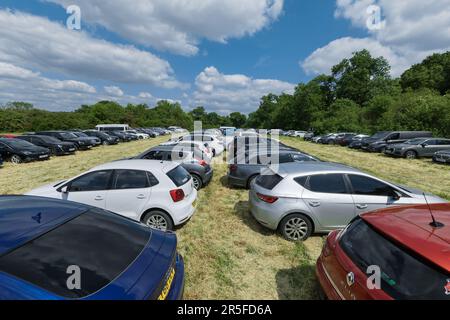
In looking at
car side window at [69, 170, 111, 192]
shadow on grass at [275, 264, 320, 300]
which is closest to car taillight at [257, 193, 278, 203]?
shadow on grass at [275, 264, 320, 300]

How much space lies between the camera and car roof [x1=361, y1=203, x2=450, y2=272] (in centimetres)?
194

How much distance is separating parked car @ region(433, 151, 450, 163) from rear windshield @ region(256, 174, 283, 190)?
15.0 metres

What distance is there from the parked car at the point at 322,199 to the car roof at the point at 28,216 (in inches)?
132

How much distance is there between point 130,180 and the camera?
4777 mm

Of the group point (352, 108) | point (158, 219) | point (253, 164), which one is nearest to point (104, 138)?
point (253, 164)

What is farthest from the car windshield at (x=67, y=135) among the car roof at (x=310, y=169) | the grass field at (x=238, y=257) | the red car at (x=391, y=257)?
the red car at (x=391, y=257)

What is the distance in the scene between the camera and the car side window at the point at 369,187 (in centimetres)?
457

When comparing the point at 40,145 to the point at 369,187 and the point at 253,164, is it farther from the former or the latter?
the point at 369,187

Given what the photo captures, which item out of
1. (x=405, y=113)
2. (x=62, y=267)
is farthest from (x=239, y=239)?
(x=405, y=113)

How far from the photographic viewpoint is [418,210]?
2.78 m

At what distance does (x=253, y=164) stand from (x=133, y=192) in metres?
4.49

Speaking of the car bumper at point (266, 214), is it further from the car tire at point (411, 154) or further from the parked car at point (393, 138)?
the parked car at point (393, 138)

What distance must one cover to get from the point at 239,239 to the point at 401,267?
3.21 m
